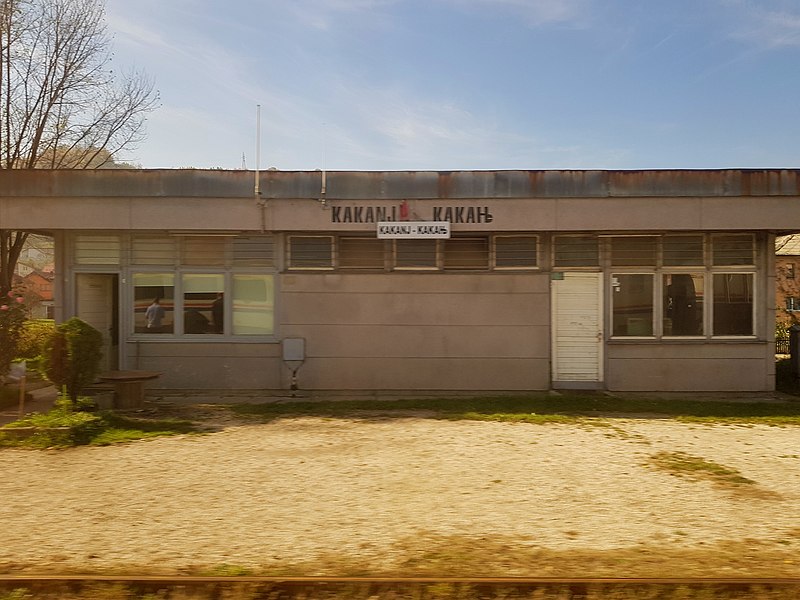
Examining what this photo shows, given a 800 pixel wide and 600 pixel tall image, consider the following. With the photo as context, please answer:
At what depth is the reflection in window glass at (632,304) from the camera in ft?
41.9

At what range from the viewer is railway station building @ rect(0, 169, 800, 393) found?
40.2 ft

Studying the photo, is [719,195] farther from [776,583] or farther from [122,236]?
[122,236]

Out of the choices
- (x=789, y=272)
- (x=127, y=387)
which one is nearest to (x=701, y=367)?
(x=127, y=387)

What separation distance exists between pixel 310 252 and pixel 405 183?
2472 millimetres

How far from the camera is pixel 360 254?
12.7 meters

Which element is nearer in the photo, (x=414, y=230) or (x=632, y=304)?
(x=414, y=230)

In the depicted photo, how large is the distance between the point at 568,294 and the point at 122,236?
9.56 meters

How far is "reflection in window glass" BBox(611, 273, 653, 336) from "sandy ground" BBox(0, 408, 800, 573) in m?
3.66

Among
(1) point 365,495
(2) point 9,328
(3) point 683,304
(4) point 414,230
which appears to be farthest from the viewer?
(3) point 683,304

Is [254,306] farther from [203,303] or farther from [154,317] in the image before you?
[154,317]

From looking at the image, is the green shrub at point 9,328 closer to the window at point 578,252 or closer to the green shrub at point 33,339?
the green shrub at point 33,339

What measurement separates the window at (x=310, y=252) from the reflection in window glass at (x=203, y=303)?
1.61 m

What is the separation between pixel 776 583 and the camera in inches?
172

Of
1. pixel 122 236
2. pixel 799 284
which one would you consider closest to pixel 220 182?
pixel 122 236
